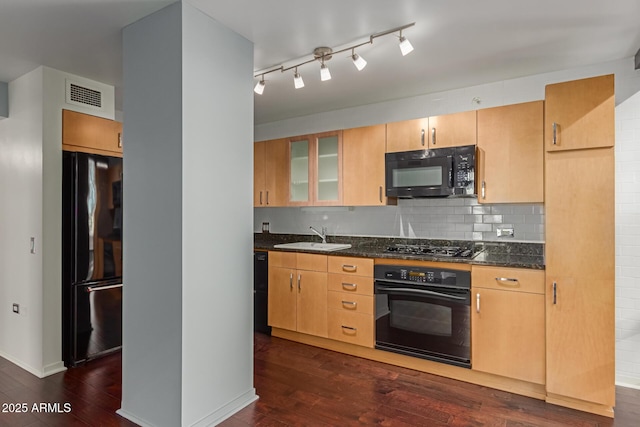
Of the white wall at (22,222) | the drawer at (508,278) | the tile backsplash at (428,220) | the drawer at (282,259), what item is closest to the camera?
the drawer at (508,278)

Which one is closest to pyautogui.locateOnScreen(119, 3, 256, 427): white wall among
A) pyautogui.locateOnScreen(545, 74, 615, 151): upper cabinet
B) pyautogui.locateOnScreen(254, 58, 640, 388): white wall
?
pyautogui.locateOnScreen(545, 74, 615, 151): upper cabinet

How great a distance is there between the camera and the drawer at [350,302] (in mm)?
3303

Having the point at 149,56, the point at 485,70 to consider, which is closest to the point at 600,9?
the point at 485,70

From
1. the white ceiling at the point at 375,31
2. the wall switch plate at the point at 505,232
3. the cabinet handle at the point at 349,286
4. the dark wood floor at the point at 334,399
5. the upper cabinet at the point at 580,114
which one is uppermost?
the white ceiling at the point at 375,31

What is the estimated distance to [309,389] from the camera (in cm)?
276

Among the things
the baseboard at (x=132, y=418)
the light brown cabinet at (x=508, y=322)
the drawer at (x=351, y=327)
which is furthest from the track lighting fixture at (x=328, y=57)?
the baseboard at (x=132, y=418)

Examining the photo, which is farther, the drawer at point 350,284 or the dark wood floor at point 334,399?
the drawer at point 350,284

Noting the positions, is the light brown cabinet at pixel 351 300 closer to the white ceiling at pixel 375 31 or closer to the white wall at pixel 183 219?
the white wall at pixel 183 219

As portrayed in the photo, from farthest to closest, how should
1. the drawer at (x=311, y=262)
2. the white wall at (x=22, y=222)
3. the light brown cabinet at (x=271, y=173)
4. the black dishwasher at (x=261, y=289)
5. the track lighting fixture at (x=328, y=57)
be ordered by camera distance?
the light brown cabinet at (x=271, y=173), the black dishwasher at (x=261, y=289), the drawer at (x=311, y=262), the white wall at (x=22, y=222), the track lighting fixture at (x=328, y=57)

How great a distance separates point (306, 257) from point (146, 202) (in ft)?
5.59

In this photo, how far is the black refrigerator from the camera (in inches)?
123

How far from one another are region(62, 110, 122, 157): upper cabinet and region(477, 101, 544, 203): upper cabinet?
3256 mm

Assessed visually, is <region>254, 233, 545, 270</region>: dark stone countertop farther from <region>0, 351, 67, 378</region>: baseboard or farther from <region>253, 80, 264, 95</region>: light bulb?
<region>0, 351, 67, 378</region>: baseboard

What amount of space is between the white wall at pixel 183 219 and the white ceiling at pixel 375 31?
243mm
